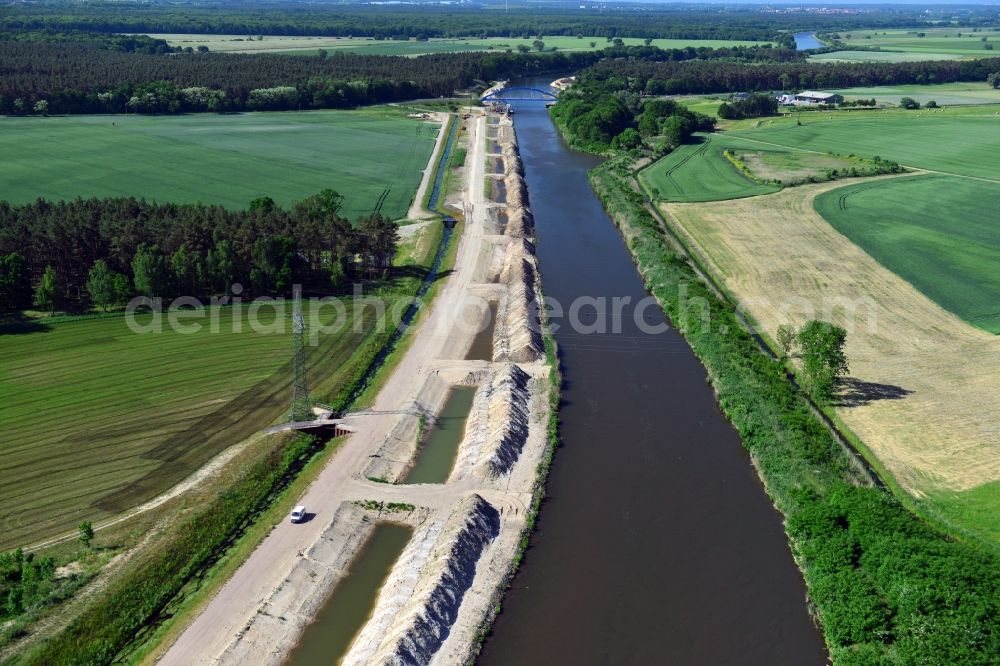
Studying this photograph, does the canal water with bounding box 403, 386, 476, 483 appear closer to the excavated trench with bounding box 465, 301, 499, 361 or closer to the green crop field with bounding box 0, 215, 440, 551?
the excavated trench with bounding box 465, 301, 499, 361

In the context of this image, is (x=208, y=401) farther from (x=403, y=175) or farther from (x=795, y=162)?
(x=795, y=162)

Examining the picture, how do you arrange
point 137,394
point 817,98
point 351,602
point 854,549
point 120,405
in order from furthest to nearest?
1. point 817,98
2. point 137,394
3. point 120,405
4. point 854,549
5. point 351,602

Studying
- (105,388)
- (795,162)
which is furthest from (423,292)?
(795,162)

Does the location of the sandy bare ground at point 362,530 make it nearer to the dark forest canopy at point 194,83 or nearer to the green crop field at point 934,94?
the dark forest canopy at point 194,83

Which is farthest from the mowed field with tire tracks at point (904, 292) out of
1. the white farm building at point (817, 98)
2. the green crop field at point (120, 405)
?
the white farm building at point (817, 98)

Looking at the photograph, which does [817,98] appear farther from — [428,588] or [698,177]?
[428,588]

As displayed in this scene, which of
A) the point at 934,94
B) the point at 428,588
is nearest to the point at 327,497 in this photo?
the point at 428,588
